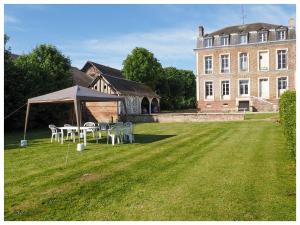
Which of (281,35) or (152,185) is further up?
(281,35)

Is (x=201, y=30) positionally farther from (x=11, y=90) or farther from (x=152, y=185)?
(x=152, y=185)

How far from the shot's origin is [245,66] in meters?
37.4

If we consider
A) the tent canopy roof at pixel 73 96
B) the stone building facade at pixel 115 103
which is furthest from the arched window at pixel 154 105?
the tent canopy roof at pixel 73 96

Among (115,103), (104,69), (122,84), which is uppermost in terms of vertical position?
(104,69)

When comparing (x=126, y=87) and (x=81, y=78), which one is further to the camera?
(x=81, y=78)

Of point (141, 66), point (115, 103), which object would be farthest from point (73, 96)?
point (141, 66)

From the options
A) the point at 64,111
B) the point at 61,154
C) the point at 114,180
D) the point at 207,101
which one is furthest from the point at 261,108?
the point at 114,180

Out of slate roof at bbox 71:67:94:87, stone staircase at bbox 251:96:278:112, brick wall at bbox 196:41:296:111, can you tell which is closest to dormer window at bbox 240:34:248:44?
brick wall at bbox 196:41:296:111

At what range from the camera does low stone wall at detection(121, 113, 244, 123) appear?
24.1 meters

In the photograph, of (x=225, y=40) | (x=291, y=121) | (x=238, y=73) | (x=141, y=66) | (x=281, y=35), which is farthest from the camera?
(x=141, y=66)

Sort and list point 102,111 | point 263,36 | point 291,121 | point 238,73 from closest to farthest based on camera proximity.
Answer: point 291,121
point 102,111
point 263,36
point 238,73

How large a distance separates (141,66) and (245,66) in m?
14.0

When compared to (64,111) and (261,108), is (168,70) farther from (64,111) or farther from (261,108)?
(64,111)

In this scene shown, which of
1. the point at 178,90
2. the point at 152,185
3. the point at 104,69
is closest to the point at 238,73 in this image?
the point at 104,69
